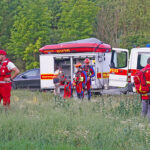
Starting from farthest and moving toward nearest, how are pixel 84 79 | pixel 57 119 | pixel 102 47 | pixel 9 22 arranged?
pixel 9 22
pixel 102 47
pixel 84 79
pixel 57 119

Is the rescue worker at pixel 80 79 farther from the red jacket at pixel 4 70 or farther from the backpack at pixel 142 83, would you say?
the backpack at pixel 142 83

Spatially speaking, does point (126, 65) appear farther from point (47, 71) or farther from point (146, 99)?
point (146, 99)

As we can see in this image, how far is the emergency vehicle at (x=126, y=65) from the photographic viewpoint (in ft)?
50.4

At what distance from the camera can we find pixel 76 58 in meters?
18.7

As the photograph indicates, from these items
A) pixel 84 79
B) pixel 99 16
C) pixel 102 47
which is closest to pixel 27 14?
pixel 99 16

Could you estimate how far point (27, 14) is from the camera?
115 feet

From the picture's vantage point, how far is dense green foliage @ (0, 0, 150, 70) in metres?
31.2

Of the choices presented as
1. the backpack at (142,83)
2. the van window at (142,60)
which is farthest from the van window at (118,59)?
the backpack at (142,83)

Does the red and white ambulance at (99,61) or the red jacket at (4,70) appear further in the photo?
the red and white ambulance at (99,61)

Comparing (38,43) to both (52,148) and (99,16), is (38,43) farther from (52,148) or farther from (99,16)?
(52,148)

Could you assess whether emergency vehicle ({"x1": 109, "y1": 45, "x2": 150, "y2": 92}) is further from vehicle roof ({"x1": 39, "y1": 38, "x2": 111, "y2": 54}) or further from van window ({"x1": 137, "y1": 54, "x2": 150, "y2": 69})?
vehicle roof ({"x1": 39, "y1": 38, "x2": 111, "y2": 54})

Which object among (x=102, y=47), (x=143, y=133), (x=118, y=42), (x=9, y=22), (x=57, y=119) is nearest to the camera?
(x=143, y=133)

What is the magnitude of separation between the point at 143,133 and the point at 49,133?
66.0 inches

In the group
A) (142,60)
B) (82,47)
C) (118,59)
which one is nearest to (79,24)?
(82,47)
